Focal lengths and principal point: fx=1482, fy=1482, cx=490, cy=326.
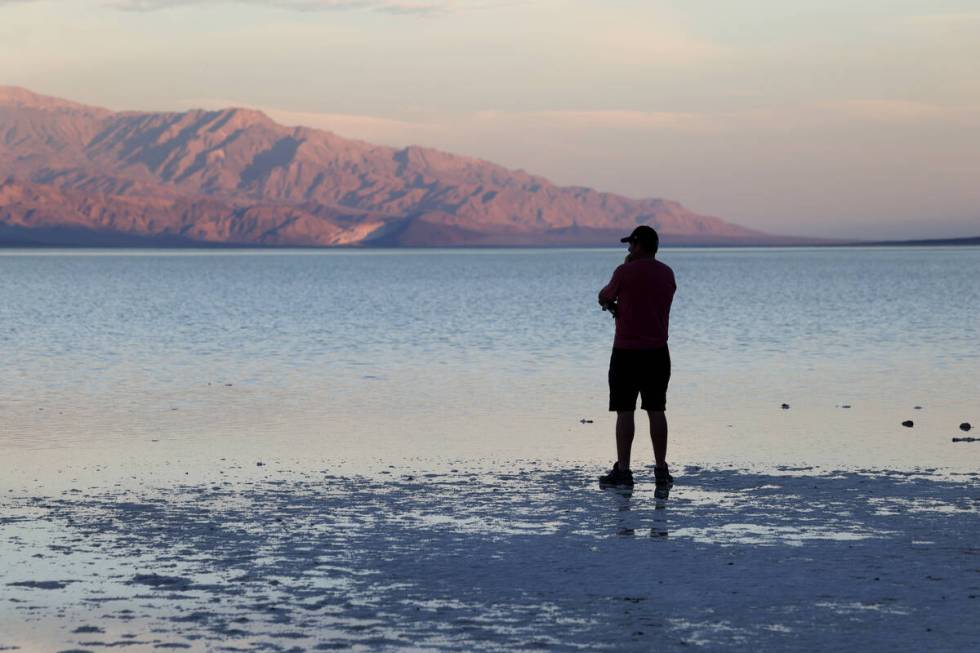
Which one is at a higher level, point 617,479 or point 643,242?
point 643,242

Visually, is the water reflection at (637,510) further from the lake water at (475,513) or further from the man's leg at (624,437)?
the man's leg at (624,437)

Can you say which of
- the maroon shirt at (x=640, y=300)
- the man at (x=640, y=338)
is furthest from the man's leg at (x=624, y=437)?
the maroon shirt at (x=640, y=300)

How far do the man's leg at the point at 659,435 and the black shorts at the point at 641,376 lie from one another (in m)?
0.07

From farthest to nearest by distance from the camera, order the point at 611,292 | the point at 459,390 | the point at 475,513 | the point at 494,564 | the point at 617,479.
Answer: the point at 459,390 → the point at 611,292 → the point at 617,479 → the point at 475,513 → the point at 494,564

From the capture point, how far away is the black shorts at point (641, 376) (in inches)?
496

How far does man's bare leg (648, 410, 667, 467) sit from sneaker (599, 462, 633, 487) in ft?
0.92

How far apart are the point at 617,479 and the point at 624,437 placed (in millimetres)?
358

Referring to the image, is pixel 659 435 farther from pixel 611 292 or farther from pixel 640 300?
pixel 611 292

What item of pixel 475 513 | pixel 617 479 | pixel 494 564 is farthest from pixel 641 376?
pixel 494 564

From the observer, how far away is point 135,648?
23.5 ft

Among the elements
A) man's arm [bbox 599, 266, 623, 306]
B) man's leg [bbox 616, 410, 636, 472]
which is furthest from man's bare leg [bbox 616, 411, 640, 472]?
man's arm [bbox 599, 266, 623, 306]

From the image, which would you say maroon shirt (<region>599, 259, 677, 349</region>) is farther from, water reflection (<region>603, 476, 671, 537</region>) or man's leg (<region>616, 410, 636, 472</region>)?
water reflection (<region>603, 476, 671, 537</region>)

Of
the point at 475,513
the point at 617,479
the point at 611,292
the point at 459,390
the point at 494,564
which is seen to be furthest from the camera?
the point at 459,390

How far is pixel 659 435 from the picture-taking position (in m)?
12.5
